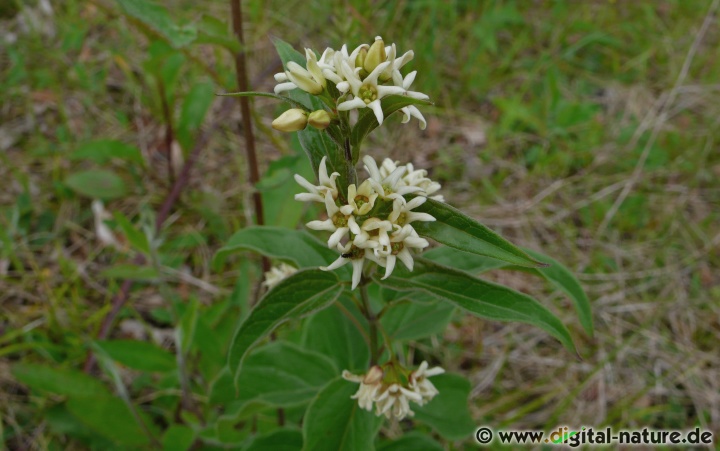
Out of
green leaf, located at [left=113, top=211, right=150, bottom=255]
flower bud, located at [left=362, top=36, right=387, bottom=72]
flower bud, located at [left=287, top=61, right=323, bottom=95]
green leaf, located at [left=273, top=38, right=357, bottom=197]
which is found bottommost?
green leaf, located at [left=113, top=211, right=150, bottom=255]

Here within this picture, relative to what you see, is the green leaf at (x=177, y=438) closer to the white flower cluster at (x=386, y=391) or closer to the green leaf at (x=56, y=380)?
the green leaf at (x=56, y=380)

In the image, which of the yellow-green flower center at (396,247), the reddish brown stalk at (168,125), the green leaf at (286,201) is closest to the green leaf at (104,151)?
the reddish brown stalk at (168,125)

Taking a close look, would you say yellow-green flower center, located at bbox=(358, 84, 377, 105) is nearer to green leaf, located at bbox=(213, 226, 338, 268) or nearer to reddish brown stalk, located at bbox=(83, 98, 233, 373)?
green leaf, located at bbox=(213, 226, 338, 268)

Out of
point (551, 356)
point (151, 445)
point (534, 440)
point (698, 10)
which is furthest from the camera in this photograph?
point (698, 10)

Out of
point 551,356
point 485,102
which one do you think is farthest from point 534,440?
point 485,102

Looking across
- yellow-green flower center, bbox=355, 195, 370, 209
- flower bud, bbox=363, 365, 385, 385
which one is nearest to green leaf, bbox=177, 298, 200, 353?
flower bud, bbox=363, 365, 385, 385

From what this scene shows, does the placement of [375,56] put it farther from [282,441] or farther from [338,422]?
[282,441]

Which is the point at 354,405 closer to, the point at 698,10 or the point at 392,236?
the point at 392,236
